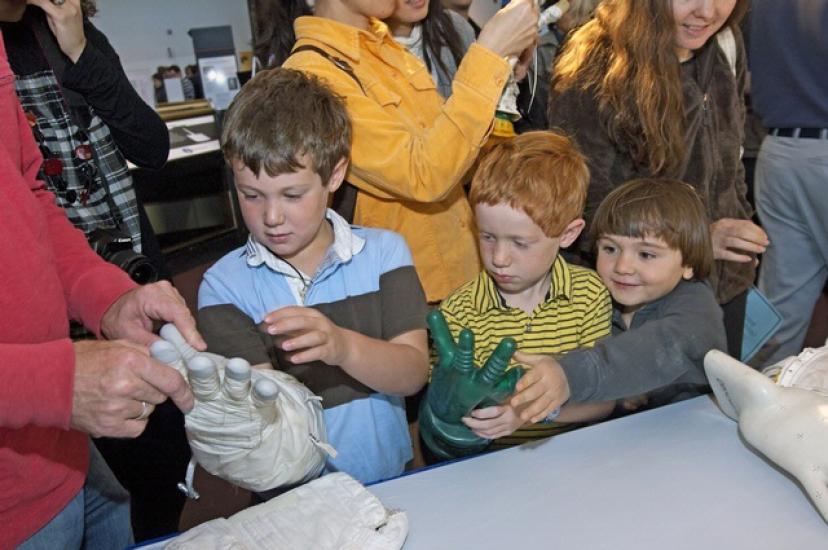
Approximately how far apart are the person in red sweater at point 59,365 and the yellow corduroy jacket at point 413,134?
46cm

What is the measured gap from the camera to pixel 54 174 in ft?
4.42

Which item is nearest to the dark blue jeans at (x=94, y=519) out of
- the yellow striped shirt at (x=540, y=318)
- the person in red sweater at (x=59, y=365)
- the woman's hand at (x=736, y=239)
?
the person in red sweater at (x=59, y=365)

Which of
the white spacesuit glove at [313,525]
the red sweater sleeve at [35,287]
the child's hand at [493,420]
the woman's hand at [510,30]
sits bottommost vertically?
the white spacesuit glove at [313,525]

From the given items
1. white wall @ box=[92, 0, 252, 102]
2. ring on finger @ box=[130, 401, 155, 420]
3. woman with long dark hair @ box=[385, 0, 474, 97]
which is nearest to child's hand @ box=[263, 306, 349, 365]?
ring on finger @ box=[130, 401, 155, 420]

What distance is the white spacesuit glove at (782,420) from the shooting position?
36.6 inches

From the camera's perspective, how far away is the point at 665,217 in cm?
128

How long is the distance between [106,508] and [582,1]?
162cm

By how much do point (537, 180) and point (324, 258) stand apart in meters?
0.40

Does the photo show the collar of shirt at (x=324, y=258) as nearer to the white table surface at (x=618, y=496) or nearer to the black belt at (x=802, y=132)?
the white table surface at (x=618, y=496)

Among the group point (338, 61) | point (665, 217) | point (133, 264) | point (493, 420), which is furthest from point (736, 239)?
point (133, 264)

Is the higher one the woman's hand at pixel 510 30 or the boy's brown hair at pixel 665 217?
the woman's hand at pixel 510 30

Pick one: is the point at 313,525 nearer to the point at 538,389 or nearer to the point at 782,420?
the point at 538,389

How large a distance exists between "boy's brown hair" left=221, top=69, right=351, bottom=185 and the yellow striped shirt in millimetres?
352

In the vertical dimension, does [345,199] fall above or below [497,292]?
above
